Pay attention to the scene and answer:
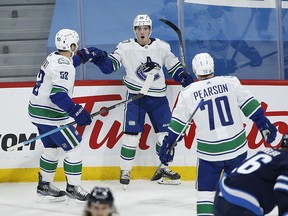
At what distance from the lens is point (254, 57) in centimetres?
733

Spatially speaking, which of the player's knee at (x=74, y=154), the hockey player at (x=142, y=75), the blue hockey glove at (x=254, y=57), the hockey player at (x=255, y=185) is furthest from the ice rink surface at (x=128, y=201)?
the hockey player at (x=255, y=185)

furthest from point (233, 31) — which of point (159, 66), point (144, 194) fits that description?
point (144, 194)

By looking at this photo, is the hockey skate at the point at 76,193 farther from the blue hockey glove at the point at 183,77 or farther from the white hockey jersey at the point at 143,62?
the blue hockey glove at the point at 183,77

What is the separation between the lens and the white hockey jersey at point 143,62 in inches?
264

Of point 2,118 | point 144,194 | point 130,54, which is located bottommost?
point 144,194

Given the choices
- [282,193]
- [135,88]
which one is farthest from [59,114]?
[282,193]

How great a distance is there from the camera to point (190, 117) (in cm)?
482

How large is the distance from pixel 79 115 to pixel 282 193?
2.58m

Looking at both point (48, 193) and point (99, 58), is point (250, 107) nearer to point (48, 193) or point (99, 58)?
point (48, 193)

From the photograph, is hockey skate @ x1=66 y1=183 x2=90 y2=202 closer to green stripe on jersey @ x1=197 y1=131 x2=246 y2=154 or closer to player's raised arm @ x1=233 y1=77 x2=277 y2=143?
green stripe on jersey @ x1=197 y1=131 x2=246 y2=154

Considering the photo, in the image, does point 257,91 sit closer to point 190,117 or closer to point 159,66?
point 159,66

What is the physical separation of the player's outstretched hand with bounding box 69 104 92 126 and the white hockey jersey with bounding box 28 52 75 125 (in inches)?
5.1

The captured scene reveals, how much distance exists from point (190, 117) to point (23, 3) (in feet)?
12.3

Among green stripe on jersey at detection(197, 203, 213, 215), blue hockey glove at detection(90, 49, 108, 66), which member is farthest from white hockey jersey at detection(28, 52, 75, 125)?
green stripe on jersey at detection(197, 203, 213, 215)
